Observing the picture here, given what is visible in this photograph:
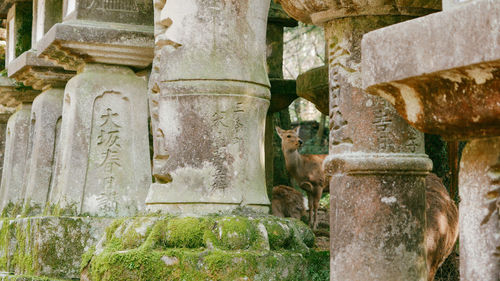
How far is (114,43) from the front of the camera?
7.00 meters

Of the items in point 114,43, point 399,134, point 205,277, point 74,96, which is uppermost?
point 114,43

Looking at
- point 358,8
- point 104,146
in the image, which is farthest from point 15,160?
point 358,8

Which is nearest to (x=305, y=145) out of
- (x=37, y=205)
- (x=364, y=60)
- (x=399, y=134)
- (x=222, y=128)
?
(x=37, y=205)

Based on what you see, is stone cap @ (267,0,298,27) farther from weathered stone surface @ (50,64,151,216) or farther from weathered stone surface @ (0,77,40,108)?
weathered stone surface @ (0,77,40,108)

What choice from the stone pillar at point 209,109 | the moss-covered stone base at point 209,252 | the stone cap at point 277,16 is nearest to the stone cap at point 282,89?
the stone cap at point 277,16

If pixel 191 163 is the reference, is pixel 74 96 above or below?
above

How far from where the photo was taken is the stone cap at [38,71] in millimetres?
8273

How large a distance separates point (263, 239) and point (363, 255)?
4.15 feet

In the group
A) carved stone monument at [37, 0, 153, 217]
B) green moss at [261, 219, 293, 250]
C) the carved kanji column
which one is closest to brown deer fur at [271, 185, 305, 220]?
carved stone monument at [37, 0, 153, 217]

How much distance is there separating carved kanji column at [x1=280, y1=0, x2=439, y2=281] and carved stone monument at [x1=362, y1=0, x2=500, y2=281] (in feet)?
4.64

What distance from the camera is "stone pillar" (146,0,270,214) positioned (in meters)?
4.98

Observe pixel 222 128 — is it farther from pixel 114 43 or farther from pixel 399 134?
pixel 114 43

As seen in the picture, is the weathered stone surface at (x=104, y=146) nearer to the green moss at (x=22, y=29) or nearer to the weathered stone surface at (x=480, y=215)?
the green moss at (x=22, y=29)

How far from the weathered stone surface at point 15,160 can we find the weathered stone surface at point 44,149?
Result: 3.79 ft
